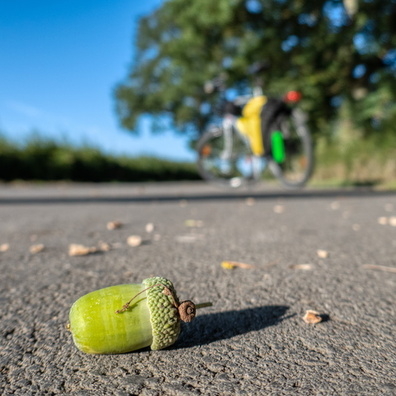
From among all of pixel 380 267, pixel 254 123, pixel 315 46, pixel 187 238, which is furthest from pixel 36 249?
pixel 315 46

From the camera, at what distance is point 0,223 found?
10.7 feet

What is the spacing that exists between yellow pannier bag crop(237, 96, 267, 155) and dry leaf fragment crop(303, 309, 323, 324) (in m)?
4.40

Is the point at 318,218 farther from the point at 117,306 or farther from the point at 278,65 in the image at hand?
the point at 278,65

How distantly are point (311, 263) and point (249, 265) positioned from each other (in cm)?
28

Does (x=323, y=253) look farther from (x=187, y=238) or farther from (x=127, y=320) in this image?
(x=127, y=320)

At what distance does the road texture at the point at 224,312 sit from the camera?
32.1 inches

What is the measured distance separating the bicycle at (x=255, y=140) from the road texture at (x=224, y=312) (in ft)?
9.59

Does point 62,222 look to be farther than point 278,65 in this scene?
No

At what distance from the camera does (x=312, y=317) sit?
1098mm

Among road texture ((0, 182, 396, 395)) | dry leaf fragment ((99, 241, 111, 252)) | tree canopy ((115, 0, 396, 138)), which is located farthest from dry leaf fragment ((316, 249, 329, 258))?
tree canopy ((115, 0, 396, 138))

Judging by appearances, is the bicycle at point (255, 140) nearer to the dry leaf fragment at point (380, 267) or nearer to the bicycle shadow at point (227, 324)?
the dry leaf fragment at point (380, 267)

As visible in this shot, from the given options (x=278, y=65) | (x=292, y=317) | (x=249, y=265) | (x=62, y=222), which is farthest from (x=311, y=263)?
(x=278, y=65)

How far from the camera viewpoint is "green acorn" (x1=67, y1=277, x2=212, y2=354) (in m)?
0.88

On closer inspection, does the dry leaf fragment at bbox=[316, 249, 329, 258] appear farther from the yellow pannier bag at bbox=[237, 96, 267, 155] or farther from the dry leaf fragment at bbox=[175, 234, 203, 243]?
the yellow pannier bag at bbox=[237, 96, 267, 155]
